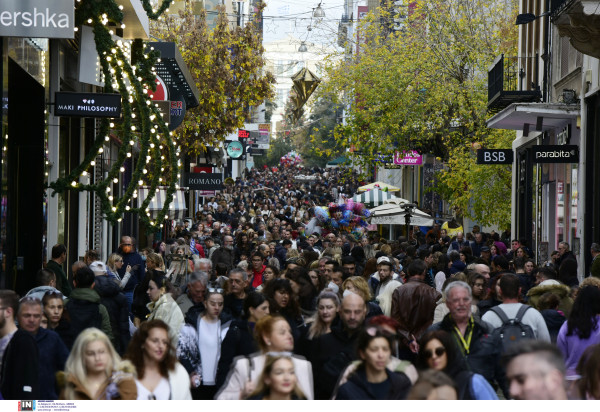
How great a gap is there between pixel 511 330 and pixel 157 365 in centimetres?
326

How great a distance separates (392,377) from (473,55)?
95.3ft

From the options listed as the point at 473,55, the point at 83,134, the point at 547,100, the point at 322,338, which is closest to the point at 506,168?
the point at 473,55

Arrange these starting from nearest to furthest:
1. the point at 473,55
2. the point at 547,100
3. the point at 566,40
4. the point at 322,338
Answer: the point at 322,338 < the point at 566,40 < the point at 547,100 < the point at 473,55

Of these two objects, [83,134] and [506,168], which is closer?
[83,134]

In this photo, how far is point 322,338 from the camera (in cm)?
834

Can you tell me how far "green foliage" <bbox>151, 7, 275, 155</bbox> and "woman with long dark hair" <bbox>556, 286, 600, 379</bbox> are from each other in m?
23.6

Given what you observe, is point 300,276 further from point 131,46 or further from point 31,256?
point 131,46

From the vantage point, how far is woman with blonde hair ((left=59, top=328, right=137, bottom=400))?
6461 mm

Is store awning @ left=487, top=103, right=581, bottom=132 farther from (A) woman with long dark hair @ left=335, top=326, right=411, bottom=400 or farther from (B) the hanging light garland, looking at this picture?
(A) woman with long dark hair @ left=335, top=326, right=411, bottom=400

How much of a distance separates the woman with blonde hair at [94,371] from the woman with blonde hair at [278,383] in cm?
81

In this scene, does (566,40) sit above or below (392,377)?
above

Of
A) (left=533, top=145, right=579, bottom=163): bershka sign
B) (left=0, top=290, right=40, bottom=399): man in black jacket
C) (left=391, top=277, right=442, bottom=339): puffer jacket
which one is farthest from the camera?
(left=533, top=145, right=579, bottom=163): bershka sign

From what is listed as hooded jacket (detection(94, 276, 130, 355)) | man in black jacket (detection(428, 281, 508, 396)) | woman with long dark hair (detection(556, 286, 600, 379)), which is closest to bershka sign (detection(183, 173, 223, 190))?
hooded jacket (detection(94, 276, 130, 355))

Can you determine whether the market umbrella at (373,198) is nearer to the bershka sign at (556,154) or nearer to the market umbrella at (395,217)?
the market umbrella at (395,217)
